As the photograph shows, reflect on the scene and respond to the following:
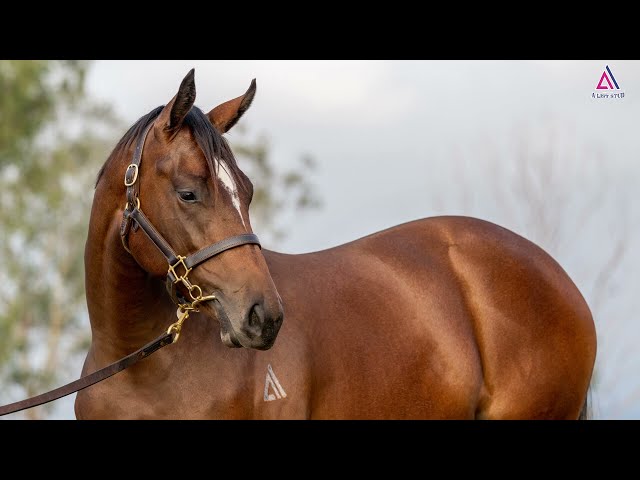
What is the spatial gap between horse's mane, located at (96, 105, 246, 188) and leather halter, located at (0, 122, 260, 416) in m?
0.10

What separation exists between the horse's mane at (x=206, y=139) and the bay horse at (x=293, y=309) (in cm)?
1

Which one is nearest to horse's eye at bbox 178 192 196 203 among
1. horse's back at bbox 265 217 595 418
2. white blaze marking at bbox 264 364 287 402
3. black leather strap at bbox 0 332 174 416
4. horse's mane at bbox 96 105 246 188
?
horse's mane at bbox 96 105 246 188

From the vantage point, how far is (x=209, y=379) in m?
4.27

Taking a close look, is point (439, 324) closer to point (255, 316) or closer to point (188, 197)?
point (255, 316)

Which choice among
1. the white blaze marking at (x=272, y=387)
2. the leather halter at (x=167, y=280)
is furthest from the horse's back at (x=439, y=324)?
the leather halter at (x=167, y=280)

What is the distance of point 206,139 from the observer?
157 inches

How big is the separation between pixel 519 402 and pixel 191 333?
2457 mm

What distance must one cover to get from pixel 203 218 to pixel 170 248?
24 cm

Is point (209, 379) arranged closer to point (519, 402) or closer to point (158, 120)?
point (158, 120)

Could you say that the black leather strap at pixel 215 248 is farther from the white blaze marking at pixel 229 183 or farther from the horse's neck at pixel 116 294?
the horse's neck at pixel 116 294

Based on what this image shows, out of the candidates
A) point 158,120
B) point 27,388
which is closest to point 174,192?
point 158,120

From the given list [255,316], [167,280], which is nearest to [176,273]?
[167,280]

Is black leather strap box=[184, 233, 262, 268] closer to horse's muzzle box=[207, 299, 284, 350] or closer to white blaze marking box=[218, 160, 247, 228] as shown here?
white blaze marking box=[218, 160, 247, 228]

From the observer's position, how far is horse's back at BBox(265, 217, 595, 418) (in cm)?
478
